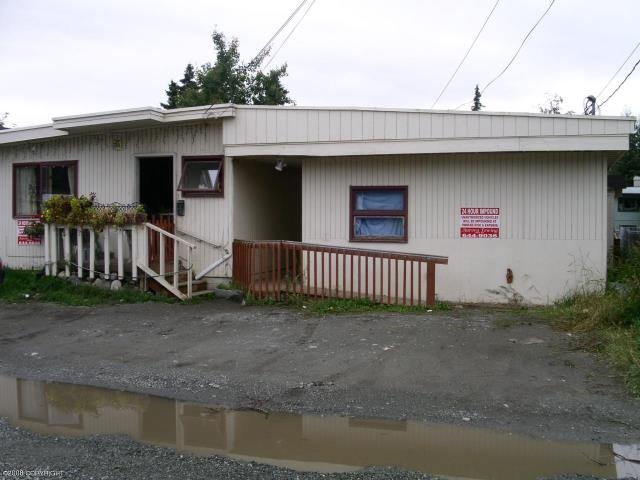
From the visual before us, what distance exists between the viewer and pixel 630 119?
9.23m

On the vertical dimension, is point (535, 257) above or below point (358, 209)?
below

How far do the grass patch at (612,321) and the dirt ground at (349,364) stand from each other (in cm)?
21

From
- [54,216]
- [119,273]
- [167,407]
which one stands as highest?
[54,216]

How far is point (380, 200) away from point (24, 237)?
27.3 ft

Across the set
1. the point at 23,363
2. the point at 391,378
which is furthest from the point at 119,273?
the point at 391,378

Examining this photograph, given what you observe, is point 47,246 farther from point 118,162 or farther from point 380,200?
point 380,200

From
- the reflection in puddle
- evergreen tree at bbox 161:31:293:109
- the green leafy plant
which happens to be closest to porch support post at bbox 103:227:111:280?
the green leafy plant

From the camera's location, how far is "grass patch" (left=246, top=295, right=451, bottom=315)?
962 cm

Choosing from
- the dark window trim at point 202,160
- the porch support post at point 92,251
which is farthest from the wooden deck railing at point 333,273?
the porch support post at point 92,251

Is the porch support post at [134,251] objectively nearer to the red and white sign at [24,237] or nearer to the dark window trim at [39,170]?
the dark window trim at [39,170]

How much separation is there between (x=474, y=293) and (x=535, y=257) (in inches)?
48.6

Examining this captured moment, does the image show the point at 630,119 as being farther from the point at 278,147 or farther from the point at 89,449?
the point at 89,449

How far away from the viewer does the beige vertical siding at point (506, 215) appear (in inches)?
392

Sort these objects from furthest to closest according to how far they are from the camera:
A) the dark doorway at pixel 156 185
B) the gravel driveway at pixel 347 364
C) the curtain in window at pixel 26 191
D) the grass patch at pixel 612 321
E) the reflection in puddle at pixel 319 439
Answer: the curtain in window at pixel 26 191 < the dark doorway at pixel 156 185 < the grass patch at pixel 612 321 < the gravel driveway at pixel 347 364 < the reflection in puddle at pixel 319 439
